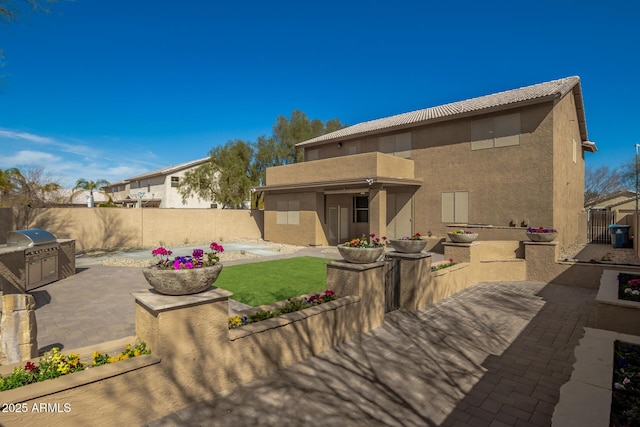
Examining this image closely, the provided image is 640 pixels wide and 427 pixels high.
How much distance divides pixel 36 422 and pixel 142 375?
0.78 metres

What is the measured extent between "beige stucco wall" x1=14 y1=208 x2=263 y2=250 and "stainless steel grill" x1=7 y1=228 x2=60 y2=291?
9276 millimetres

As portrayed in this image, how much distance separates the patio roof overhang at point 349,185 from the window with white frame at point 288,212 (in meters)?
0.84

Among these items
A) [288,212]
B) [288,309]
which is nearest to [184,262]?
[288,309]

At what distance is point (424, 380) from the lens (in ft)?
13.7

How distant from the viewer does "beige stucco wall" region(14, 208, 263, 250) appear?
57.8 feet

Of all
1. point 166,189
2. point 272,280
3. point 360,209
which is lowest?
point 272,280

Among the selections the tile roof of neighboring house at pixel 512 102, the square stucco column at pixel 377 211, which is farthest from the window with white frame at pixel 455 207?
the tile roof of neighboring house at pixel 512 102

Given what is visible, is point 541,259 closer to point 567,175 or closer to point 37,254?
point 567,175

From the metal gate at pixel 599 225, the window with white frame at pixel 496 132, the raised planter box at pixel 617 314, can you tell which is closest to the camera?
the raised planter box at pixel 617 314

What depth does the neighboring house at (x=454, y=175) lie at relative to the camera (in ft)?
45.7

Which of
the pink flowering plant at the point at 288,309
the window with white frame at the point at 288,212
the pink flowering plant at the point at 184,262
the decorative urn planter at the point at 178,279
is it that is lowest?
the pink flowering plant at the point at 288,309

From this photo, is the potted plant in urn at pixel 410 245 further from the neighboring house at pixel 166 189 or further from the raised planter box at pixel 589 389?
the neighboring house at pixel 166 189

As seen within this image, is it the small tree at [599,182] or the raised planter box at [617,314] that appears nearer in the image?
the raised planter box at [617,314]

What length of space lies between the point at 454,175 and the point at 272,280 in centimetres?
1106
